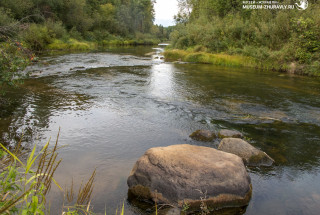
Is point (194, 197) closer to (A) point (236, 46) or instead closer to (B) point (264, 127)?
(B) point (264, 127)

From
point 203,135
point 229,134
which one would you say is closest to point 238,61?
point 229,134

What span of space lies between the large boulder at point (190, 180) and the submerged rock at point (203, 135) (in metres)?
2.41

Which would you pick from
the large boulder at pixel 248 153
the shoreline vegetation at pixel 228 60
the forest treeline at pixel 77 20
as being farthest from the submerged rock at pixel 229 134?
the shoreline vegetation at pixel 228 60

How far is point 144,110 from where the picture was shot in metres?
10.9

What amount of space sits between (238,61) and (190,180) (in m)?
22.6

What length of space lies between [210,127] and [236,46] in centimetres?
2086

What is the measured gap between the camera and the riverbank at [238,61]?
67.7ft

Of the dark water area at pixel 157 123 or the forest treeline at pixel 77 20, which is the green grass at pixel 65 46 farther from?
the dark water area at pixel 157 123

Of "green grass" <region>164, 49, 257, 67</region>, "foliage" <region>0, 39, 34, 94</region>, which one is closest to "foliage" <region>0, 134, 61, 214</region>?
"foliage" <region>0, 39, 34, 94</region>

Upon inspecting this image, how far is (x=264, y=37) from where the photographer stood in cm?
2509

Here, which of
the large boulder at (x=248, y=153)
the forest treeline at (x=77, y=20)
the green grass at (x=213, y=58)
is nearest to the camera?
the large boulder at (x=248, y=153)

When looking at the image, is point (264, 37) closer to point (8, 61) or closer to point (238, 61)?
point (238, 61)

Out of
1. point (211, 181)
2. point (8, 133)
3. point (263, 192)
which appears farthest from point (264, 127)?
point (8, 133)

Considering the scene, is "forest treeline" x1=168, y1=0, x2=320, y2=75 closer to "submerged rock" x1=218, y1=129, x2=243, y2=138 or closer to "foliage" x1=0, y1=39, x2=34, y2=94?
"submerged rock" x1=218, y1=129, x2=243, y2=138
